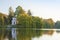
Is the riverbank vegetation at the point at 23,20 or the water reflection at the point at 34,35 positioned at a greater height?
the riverbank vegetation at the point at 23,20

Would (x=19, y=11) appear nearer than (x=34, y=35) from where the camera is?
No

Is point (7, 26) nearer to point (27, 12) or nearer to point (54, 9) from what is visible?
point (27, 12)

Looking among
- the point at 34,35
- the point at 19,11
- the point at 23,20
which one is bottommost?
the point at 34,35

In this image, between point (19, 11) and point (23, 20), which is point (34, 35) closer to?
point (23, 20)

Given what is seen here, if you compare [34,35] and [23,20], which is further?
[23,20]

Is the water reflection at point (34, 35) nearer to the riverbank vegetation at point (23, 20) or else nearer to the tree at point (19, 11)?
the riverbank vegetation at point (23, 20)

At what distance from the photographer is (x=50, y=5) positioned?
942 cm

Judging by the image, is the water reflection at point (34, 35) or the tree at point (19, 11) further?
the tree at point (19, 11)

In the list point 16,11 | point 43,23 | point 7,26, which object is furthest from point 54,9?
point 7,26

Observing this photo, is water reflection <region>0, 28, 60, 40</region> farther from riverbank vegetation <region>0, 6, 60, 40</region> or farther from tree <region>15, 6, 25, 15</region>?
tree <region>15, 6, 25, 15</region>

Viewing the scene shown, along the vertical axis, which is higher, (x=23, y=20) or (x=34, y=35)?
(x=23, y=20)

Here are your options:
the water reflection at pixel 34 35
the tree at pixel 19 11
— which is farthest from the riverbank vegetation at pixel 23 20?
the water reflection at pixel 34 35

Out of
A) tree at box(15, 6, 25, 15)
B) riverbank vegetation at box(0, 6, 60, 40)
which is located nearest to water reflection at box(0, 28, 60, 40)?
riverbank vegetation at box(0, 6, 60, 40)

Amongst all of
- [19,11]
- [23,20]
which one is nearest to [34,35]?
[23,20]
